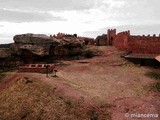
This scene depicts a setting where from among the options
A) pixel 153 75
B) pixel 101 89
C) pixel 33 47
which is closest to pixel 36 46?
pixel 33 47

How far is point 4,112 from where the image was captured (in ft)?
79.9

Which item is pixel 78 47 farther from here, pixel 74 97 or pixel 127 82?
pixel 74 97

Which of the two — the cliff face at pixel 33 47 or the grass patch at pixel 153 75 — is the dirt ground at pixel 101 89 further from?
the cliff face at pixel 33 47

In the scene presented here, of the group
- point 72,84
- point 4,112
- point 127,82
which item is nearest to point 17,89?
point 4,112

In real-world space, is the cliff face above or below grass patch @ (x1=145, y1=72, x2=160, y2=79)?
above

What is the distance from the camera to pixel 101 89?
2753 cm

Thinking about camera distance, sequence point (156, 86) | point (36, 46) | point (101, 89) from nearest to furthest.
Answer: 1. point (101, 89)
2. point (156, 86)
3. point (36, 46)

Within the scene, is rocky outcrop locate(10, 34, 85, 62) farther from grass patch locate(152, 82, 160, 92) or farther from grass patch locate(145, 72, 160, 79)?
grass patch locate(152, 82, 160, 92)

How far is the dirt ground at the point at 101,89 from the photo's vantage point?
2302 cm

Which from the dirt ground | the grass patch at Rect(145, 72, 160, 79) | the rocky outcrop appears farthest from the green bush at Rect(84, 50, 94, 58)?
the grass patch at Rect(145, 72, 160, 79)

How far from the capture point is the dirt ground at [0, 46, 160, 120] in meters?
23.0

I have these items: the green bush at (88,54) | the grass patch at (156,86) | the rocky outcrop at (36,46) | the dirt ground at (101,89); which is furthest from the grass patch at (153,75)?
the rocky outcrop at (36,46)

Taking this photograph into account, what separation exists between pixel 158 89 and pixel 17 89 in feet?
46.1

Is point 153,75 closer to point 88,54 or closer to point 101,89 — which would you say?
point 101,89
